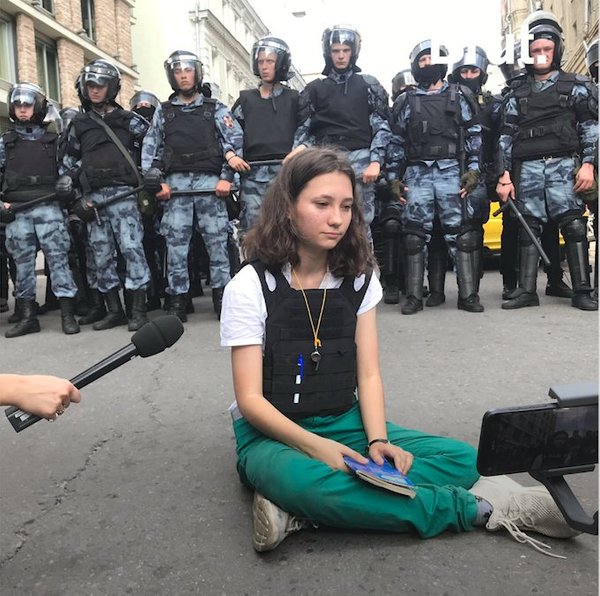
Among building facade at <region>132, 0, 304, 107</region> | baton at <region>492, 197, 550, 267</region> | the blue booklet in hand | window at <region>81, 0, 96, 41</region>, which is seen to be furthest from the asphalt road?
window at <region>81, 0, 96, 41</region>

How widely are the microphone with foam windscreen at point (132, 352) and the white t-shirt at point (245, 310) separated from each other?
1.06ft

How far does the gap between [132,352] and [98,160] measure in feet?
13.9

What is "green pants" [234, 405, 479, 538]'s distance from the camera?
6.39ft

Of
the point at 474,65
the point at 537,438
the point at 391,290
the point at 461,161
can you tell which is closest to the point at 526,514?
the point at 537,438

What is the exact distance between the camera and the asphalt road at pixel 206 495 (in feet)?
6.03

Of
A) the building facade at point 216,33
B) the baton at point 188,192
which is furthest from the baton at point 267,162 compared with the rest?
the building facade at point 216,33

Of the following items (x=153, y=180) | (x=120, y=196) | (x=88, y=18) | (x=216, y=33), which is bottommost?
(x=120, y=196)

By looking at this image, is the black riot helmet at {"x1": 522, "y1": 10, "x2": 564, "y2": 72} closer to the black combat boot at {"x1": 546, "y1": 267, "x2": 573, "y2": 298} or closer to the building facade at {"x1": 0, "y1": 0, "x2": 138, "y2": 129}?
the black combat boot at {"x1": 546, "y1": 267, "x2": 573, "y2": 298}

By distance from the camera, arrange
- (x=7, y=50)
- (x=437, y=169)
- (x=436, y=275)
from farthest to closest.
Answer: (x=7, y=50) < (x=436, y=275) < (x=437, y=169)

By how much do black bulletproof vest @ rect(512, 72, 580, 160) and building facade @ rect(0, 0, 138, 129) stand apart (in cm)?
1401

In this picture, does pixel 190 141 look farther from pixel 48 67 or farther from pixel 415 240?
pixel 48 67

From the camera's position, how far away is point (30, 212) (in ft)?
18.4

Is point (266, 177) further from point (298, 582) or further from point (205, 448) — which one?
point (298, 582)

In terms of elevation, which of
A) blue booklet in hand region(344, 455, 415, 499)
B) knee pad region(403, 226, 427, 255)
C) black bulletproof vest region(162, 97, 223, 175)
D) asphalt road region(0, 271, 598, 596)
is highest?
black bulletproof vest region(162, 97, 223, 175)
